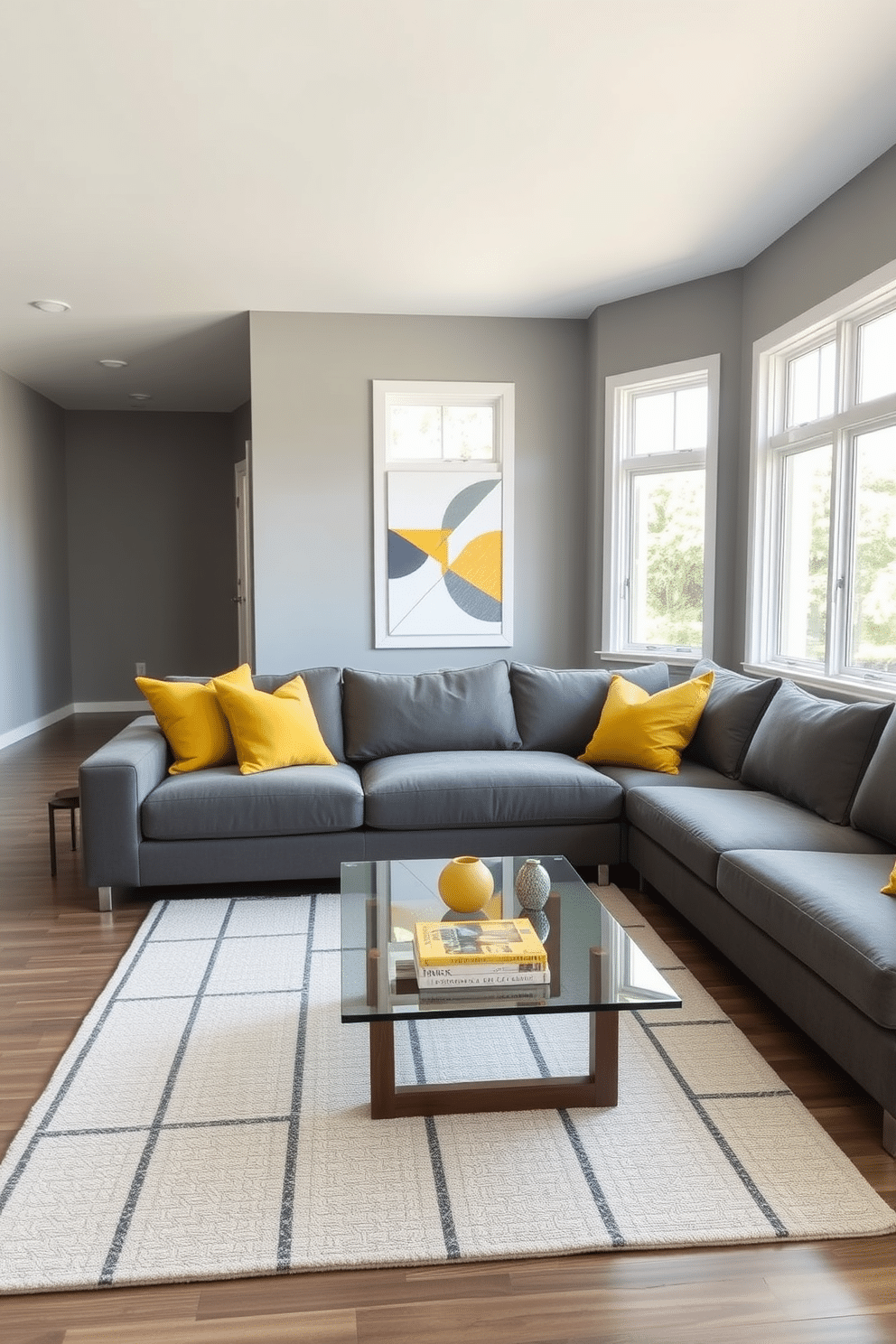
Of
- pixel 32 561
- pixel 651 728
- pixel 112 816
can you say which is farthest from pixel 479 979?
pixel 32 561

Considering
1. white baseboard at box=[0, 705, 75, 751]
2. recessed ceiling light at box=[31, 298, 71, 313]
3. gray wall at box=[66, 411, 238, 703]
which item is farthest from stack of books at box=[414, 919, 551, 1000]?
gray wall at box=[66, 411, 238, 703]

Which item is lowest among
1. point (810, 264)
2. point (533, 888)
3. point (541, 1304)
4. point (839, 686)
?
point (541, 1304)

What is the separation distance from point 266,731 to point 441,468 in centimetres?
270

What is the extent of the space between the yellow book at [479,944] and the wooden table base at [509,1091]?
218 millimetres

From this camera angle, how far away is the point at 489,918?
247 cm

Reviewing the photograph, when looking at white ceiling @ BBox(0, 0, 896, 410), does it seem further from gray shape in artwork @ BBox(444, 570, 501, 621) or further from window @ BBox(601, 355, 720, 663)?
gray shape in artwork @ BBox(444, 570, 501, 621)

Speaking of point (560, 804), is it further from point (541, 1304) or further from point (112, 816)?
point (541, 1304)

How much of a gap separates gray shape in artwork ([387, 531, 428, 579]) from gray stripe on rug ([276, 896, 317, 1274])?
329 centimetres

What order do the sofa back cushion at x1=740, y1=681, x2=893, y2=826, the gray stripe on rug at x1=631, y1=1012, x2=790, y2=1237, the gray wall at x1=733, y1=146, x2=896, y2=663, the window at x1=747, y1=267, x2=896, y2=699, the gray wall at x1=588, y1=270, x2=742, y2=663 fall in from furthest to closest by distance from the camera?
the gray wall at x1=588, y1=270, x2=742, y2=663, the window at x1=747, y1=267, x2=896, y2=699, the gray wall at x1=733, y1=146, x2=896, y2=663, the sofa back cushion at x1=740, y1=681, x2=893, y2=826, the gray stripe on rug at x1=631, y1=1012, x2=790, y2=1237

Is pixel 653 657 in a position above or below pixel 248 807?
above

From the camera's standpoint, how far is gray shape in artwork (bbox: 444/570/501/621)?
6168 mm

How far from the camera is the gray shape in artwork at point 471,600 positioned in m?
6.17

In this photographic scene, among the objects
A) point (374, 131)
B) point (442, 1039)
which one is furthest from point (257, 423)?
point (442, 1039)

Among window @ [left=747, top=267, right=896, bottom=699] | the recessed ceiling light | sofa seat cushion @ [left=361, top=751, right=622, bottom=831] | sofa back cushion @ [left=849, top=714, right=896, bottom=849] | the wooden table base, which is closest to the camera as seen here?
the wooden table base
